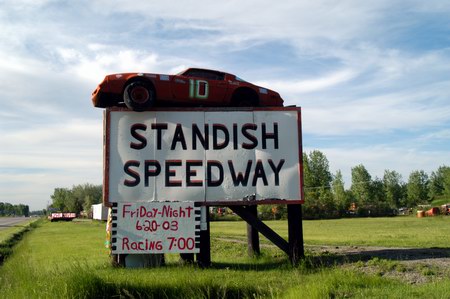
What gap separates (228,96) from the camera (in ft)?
44.2

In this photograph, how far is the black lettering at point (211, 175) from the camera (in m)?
12.9

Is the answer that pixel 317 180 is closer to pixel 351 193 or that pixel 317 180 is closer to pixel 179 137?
pixel 351 193

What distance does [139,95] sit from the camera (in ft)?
41.3

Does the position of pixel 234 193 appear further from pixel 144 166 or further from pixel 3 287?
pixel 3 287

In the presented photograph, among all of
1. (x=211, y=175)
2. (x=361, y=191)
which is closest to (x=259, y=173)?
(x=211, y=175)

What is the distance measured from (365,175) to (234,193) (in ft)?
365

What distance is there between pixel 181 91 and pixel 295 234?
5.15 metres

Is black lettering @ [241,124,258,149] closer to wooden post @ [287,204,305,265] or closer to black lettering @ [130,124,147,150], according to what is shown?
wooden post @ [287,204,305,265]

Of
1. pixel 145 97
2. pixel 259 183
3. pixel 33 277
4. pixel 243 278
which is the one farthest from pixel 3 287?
pixel 259 183

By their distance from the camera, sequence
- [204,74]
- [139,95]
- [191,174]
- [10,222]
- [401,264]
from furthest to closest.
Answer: [10,222]
[204,74]
[191,174]
[139,95]
[401,264]

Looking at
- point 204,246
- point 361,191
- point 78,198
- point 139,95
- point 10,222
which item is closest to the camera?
point 139,95

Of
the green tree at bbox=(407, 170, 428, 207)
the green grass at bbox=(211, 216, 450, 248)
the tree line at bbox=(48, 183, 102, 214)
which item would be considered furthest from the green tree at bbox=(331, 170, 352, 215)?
the tree line at bbox=(48, 183, 102, 214)

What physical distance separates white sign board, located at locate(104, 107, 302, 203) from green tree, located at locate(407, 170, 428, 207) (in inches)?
4641

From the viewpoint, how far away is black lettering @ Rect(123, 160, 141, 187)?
41.8ft
